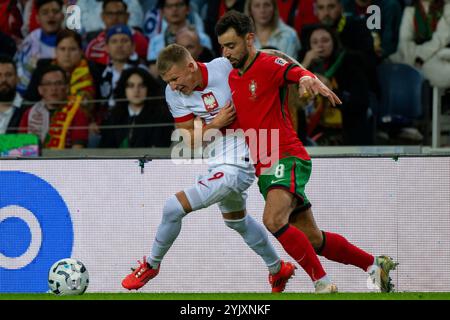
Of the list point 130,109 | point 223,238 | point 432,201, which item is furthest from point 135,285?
point 130,109

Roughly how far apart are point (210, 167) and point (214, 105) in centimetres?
54

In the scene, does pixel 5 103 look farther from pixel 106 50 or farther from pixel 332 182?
pixel 332 182

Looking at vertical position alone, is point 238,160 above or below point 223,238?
above

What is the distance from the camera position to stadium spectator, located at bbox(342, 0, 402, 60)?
12836 millimetres

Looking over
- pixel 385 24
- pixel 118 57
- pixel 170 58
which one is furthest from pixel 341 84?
pixel 170 58

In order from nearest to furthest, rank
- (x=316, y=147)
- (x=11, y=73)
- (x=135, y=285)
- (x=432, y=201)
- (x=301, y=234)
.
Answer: (x=301, y=234), (x=135, y=285), (x=432, y=201), (x=316, y=147), (x=11, y=73)

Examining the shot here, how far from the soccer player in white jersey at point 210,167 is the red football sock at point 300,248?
0.72 m

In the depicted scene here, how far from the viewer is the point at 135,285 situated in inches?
363

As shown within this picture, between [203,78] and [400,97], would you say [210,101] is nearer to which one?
[203,78]

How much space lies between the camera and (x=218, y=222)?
10336 millimetres

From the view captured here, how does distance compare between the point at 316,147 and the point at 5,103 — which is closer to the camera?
the point at 316,147

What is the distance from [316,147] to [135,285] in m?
3.68

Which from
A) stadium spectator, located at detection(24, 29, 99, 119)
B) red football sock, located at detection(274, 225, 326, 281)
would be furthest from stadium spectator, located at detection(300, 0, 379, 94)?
red football sock, located at detection(274, 225, 326, 281)

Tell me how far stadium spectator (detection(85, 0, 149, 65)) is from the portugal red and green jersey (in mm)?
5058
